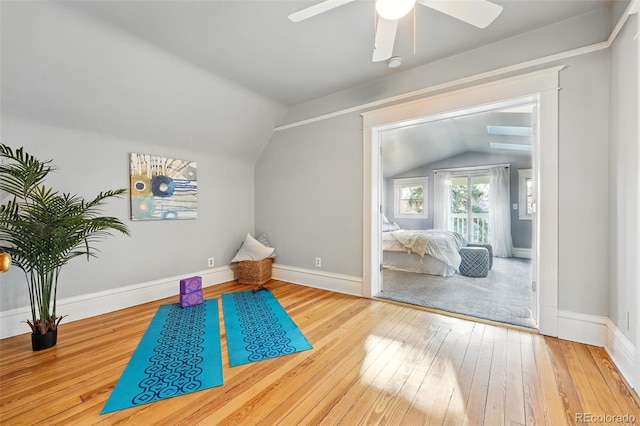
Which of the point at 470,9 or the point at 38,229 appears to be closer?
the point at 470,9

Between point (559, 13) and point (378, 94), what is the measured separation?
1544 mm

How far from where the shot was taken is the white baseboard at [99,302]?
219cm

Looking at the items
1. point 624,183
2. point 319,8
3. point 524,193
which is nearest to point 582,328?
point 624,183

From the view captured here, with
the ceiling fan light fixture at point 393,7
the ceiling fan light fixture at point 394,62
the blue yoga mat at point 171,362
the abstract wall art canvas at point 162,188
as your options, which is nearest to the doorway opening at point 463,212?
the ceiling fan light fixture at point 394,62

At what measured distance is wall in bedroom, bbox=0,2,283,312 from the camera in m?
2.01

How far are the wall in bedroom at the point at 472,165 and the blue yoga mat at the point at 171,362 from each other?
20.9ft

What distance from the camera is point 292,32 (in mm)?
2154

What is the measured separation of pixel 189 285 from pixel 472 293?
3.33 m

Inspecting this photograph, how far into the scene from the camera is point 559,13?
6.51 ft

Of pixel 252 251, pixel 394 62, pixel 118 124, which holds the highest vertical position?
pixel 394 62

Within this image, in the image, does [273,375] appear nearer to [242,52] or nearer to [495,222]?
[242,52]

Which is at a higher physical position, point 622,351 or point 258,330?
point 622,351

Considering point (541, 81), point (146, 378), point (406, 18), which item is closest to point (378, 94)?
point (406, 18)

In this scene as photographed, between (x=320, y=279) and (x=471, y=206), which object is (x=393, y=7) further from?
(x=471, y=206)
